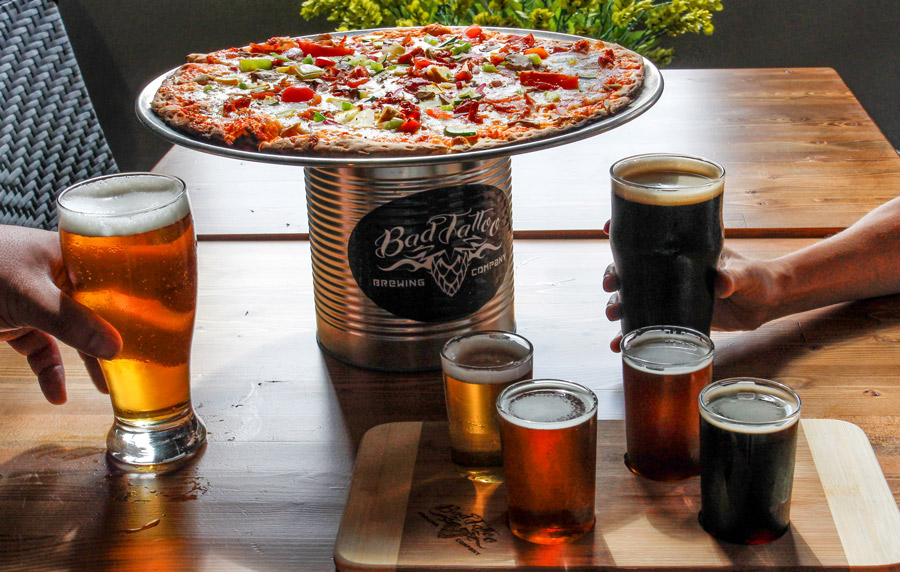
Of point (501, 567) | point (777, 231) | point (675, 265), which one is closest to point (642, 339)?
point (675, 265)

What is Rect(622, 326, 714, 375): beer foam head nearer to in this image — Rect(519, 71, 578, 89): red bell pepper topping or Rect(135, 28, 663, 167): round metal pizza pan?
Rect(135, 28, 663, 167): round metal pizza pan

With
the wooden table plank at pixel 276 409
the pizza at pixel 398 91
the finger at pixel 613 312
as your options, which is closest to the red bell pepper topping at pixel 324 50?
the pizza at pixel 398 91

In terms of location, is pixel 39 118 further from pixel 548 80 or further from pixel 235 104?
pixel 548 80

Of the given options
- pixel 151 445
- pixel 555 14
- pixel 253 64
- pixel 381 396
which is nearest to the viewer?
pixel 151 445

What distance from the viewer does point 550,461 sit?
33.5 inches

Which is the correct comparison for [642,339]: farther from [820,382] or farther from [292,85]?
[292,85]

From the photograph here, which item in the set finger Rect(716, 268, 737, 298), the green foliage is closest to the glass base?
finger Rect(716, 268, 737, 298)

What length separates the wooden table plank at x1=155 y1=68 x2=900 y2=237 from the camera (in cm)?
165

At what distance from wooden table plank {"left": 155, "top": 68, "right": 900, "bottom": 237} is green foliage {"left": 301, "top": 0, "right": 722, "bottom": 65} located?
253 mm

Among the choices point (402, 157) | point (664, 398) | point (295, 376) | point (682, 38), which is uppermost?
point (402, 157)

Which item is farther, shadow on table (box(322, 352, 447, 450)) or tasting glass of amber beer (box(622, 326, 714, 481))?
shadow on table (box(322, 352, 447, 450))

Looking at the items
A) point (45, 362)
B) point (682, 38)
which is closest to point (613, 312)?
point (45, 362)

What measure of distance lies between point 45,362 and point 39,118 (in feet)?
4.69

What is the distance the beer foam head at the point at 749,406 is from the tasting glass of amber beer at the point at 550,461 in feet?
0.38
